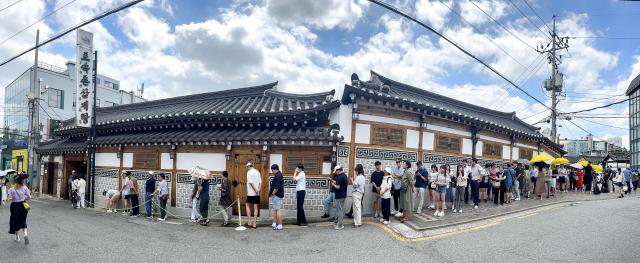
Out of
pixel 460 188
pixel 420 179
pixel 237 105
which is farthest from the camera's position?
pixel 237 105

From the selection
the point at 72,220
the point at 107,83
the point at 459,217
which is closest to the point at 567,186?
the point at 459,217

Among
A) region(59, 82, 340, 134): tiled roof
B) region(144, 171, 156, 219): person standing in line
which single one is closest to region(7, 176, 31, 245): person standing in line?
region(144, 171, 156, 219): person standing in line

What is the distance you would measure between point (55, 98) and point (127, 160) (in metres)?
31.7

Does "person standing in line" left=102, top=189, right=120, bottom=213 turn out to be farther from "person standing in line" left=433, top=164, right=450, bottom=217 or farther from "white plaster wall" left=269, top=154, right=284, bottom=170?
"person standing in line" left=433, top=164, right=450, bottom=217

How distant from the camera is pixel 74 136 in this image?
Answer: 20.9 m

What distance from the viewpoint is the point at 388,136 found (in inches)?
506

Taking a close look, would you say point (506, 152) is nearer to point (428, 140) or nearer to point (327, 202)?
point (428, 140)

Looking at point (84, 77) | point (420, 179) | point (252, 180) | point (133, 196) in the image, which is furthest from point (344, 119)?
point (84, 77)

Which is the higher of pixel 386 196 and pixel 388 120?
pixel 388 120

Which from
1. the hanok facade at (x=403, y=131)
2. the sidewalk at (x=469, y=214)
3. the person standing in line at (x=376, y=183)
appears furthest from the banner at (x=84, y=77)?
the sidewalk at (x=469, y=214)

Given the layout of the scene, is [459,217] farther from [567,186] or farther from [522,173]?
[567,186]

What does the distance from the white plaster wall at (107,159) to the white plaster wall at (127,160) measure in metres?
0.51

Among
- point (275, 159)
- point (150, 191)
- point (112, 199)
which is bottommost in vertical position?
point (112, 199)

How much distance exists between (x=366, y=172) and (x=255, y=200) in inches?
166
